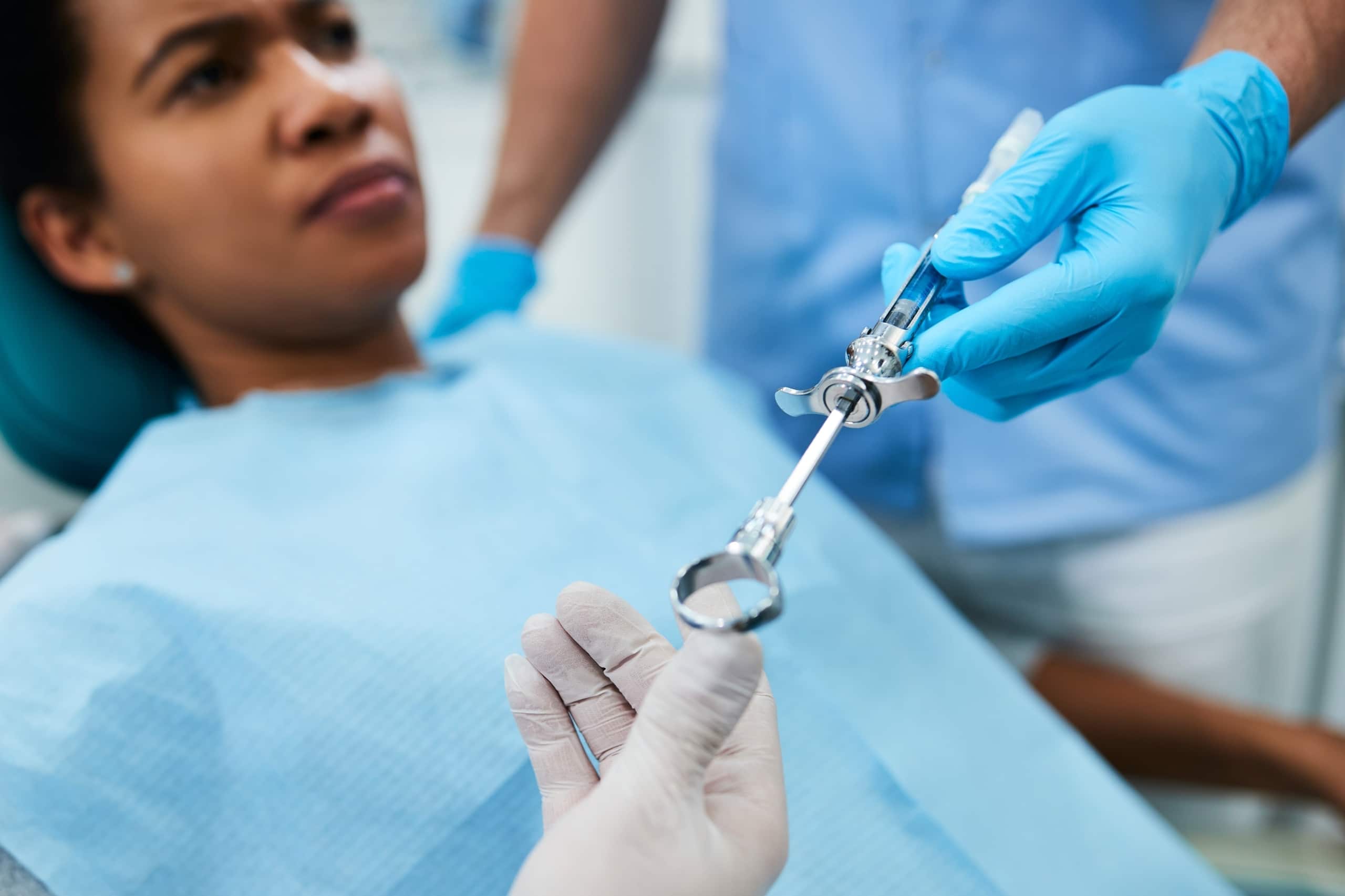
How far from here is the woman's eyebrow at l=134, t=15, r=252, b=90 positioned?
82 centimetres

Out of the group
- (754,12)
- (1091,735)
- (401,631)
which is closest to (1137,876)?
(1091,735)

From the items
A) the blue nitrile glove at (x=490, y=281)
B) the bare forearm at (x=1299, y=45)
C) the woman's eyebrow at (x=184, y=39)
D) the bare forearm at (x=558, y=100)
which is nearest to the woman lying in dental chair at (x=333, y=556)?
the woman's eyebrow at (x=184, y=39)

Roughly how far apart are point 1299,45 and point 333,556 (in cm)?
72

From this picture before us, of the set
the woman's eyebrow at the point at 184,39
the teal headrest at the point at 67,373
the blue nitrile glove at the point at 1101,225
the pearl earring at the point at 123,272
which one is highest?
the blue nitrile glove at the point at 1101,225

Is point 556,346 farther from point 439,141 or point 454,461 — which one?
point 439,141

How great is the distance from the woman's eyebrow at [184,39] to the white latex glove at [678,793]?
622 millimetres

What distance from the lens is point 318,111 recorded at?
0.83 metres

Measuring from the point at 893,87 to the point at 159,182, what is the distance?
0.67 meters

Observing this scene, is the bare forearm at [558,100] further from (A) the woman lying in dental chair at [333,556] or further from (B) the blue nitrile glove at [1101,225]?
(B) the blue nitrile glove at [1101,225]

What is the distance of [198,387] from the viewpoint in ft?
3.37

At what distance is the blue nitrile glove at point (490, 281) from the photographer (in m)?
1.12

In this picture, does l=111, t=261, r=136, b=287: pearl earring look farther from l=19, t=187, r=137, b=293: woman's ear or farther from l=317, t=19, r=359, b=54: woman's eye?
l=317, t=19, r=359, b=54: woman's eye

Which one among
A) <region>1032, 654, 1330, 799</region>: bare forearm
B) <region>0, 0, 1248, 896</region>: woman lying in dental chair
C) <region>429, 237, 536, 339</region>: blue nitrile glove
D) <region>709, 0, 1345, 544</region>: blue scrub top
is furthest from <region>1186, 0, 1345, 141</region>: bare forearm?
<region>429, 237, 536, 339</region>: blue nitrile glove

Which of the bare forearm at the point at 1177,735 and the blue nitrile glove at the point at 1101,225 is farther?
the bare forearm at the point at 1177,735
